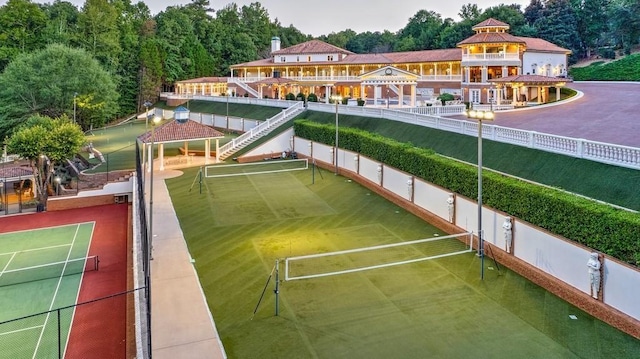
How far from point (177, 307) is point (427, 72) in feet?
190

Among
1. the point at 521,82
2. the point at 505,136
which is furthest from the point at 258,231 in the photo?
the point at 521,82

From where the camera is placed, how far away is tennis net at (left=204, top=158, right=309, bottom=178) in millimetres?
35469

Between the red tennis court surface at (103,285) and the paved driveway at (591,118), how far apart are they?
23422mm

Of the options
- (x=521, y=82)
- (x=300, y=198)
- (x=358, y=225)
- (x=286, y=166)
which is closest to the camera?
(x=358, y=225)

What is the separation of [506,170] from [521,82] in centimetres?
2307

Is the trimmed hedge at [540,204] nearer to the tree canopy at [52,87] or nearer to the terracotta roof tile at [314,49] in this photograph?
the tree canopy at [52,87]

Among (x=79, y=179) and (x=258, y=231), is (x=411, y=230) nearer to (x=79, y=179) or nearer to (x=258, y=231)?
(x=258, y=231)

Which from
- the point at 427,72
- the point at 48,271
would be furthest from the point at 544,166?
the point at 427,72

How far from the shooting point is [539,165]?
2084 cm

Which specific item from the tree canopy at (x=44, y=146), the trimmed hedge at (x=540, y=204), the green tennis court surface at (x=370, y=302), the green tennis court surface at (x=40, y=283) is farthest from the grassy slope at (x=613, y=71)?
the green tennis court surface at (x=40, y=283)

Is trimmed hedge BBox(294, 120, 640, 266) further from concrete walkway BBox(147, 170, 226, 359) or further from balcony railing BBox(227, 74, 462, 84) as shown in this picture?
balcony railing BBox(227, 74, 462, 84)

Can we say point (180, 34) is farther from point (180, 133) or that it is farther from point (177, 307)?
point (177, 307)

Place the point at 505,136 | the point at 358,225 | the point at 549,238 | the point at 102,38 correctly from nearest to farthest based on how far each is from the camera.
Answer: the point at 549,238, the point at 358,225, the point at 505,136, the point at 102,38

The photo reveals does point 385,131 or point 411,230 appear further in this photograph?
point 385,131
